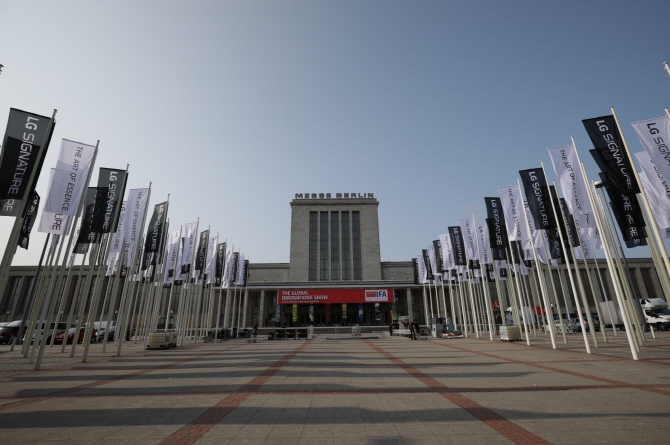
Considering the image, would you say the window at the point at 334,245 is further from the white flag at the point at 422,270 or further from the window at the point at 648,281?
the window at the point at 648,281

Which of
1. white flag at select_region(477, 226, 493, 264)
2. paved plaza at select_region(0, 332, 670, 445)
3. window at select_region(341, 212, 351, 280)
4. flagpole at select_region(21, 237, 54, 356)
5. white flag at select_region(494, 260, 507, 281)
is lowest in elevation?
paved plaza at select_region(0, 332, 670, 445)

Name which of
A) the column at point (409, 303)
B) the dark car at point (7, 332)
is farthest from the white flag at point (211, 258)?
the column at point (409, 303)

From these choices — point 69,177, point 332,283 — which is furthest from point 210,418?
point 332,283

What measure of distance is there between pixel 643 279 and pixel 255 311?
78823mm

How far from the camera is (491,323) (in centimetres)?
2870

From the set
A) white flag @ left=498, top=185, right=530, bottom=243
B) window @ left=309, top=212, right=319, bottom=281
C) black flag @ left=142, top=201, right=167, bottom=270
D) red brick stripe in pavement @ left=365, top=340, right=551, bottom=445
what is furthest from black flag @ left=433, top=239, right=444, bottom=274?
window @ left=309, top=212, right=319, bottom=281

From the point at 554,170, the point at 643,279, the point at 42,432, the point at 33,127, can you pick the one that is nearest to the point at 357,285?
the point at 554,170

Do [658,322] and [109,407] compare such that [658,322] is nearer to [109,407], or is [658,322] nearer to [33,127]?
[109,407]

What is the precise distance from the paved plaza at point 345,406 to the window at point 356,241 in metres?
57.2

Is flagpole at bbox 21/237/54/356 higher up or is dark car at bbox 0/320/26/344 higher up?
flagpole at bbox 21/237/54/356

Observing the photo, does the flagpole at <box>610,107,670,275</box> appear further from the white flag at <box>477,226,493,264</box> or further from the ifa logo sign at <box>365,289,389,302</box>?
the ifa logo sign at <box>365,289,389,302</box>

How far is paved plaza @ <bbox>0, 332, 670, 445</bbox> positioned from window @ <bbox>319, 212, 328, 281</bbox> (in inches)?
2241

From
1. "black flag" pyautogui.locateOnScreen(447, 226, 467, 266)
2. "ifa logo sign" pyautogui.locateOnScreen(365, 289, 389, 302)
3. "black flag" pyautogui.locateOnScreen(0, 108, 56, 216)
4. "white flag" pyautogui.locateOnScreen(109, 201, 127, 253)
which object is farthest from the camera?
"ifa logo sign" pyautogui.locateOnScreen(365, 289, 389, 302)

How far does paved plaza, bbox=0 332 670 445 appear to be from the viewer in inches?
217
